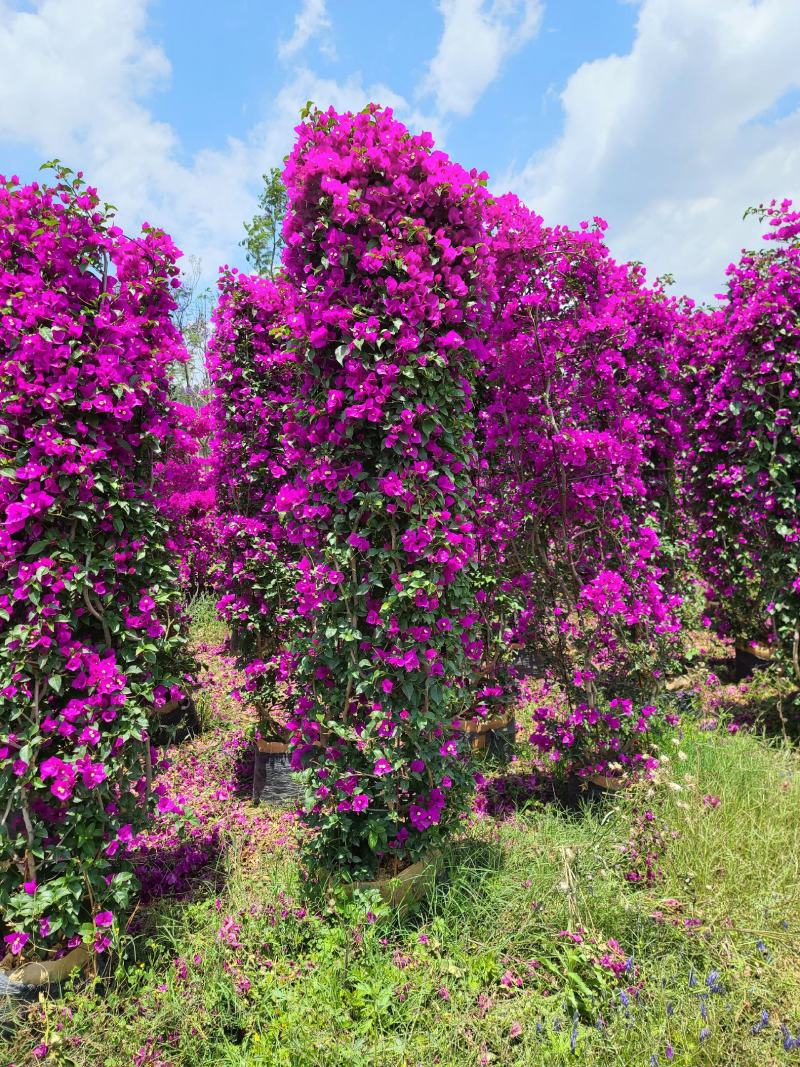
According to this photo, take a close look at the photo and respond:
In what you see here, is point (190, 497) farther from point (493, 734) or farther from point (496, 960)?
point (496, 960)

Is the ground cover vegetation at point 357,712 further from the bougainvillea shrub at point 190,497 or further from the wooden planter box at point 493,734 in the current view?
the wooden planter box at point 493,734

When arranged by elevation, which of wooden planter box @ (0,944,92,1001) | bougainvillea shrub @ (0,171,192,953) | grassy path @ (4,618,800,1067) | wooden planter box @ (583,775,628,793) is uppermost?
bougainvillea shrub @ (0,171,192,953)

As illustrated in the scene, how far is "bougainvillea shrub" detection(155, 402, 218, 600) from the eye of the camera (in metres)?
2.87

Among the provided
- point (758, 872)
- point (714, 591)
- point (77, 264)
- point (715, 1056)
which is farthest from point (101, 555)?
point (714, 591)

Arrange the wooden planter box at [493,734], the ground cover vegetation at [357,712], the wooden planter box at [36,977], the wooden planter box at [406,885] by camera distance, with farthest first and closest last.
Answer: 1. the wooden planter box at [493,734]
2. the wooden planter box at [406,885]
3. the wooden planter box at [36,977]
4. the ground cover vegetation at [357,712]

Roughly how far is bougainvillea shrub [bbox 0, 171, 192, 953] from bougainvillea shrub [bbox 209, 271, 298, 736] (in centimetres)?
144

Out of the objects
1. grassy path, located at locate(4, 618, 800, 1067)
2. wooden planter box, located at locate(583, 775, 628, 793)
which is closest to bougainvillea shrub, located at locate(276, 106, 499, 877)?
grassy path, located at locate(4, 618, 800, 1067)

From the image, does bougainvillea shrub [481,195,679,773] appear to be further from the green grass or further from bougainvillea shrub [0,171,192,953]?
bougainvillea shrub [0,171,192,953]

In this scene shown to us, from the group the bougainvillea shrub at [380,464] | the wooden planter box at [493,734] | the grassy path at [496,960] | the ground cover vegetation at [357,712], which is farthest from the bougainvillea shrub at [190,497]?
the wooden planter box at [493,734]

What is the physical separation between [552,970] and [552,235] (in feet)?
10.5

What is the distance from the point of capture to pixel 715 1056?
190cm

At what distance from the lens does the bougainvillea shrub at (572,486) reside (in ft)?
11.0

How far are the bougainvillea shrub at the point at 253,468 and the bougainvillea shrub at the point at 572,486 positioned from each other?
135 centimetres

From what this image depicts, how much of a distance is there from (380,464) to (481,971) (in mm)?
1812
